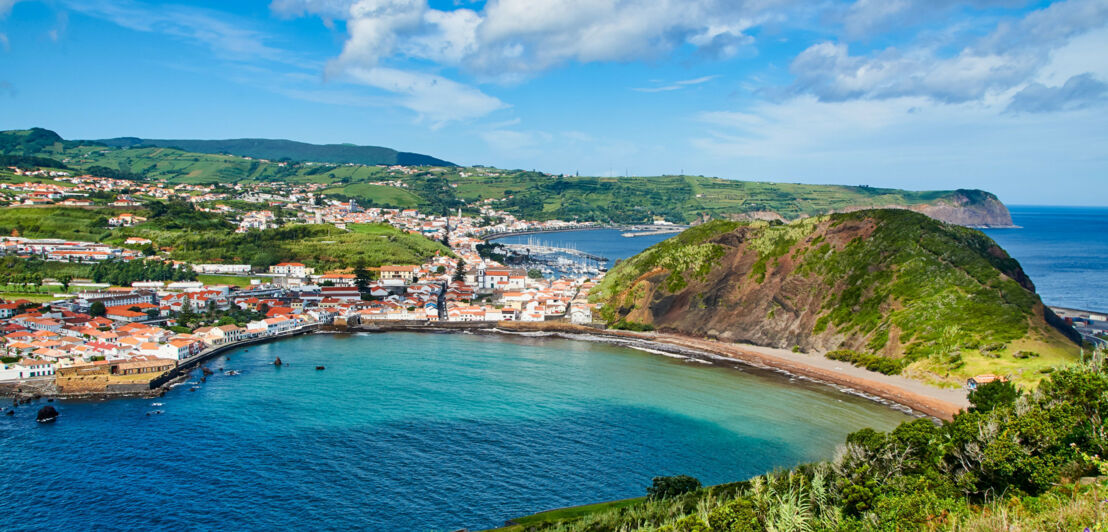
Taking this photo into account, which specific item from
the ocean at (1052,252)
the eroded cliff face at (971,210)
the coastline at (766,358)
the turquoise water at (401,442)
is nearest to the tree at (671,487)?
the turquoise water at (401,442)

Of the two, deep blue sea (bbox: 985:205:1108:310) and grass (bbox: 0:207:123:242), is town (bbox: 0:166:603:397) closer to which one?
grass (bbox: 0:207:123:242)

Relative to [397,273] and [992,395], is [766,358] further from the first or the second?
[397,273]

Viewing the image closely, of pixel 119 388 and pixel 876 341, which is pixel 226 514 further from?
pixel 876 341

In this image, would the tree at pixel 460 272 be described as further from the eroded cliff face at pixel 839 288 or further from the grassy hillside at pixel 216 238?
the eroded cliff face at pixel 839 288

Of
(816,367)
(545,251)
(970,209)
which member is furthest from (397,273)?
(970,209)

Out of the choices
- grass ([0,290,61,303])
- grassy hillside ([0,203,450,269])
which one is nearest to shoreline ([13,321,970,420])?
grass ([0,290,61,303])

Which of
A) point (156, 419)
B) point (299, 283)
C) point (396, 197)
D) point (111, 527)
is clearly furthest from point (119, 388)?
point (396, 197)
